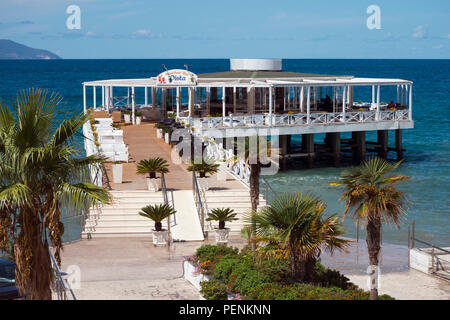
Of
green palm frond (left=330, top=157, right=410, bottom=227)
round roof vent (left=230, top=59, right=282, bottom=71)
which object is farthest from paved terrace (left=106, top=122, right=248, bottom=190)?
green palm frond (left=330, top=157, right=410, bottom=227)

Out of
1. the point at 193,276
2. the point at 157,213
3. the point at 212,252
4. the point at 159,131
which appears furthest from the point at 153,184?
the point at 159,131

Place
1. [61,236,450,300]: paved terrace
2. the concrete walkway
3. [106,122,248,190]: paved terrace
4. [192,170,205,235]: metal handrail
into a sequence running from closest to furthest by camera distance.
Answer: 1. the concrete walkway
2. [61,236,450,300]: paved terrace
3. [192,170,205,235]: metal handrail
4. [106,122,248,190]: paved terrace

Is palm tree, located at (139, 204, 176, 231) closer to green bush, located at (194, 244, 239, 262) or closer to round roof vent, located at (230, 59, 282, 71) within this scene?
green bush, located at (194, 244, 239, 262)

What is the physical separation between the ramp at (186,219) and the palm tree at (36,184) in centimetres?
1019

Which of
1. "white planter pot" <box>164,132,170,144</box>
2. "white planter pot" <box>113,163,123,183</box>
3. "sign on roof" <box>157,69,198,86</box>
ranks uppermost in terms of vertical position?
"sign on roof" <box>157,69,198,86</box>

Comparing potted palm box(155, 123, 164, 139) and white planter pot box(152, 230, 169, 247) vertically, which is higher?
potted palm box(155, 123, 164, 139)

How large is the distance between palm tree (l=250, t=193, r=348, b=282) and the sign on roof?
22234 mm

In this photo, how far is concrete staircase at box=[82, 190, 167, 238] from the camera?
2033 cm

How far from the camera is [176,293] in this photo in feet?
47.7

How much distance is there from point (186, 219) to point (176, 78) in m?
15.7

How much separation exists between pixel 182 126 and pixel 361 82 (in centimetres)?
1107

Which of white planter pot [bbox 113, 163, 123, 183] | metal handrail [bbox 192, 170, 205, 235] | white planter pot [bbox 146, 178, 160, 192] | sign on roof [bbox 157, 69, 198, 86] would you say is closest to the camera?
metal handrail [bbox 192, 170, 205, 235]

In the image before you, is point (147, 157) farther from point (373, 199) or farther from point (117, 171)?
point (373, 199)

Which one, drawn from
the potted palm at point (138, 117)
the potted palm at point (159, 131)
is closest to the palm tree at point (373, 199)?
the potted palm at point (159, 131)
